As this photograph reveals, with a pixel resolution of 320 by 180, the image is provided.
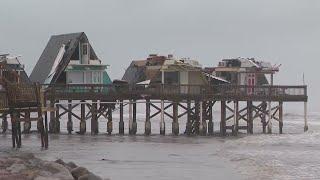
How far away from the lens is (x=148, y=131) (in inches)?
1961

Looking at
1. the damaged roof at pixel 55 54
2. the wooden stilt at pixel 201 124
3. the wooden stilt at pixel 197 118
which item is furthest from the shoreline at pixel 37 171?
the damaged roof at pixel 55 54

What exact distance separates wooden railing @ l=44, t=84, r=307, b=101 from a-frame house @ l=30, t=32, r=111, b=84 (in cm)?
438

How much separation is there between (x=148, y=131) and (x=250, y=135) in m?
7.92

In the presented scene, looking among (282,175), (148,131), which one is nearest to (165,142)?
(148,131)

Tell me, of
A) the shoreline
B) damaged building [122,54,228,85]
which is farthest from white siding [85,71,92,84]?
the shoreline

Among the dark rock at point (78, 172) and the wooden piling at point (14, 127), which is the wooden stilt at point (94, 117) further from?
the dark rock at point (78, 172)

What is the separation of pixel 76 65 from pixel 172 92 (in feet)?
29.3

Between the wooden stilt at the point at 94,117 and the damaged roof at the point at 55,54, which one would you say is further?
the damaged roof at the point at 55,54

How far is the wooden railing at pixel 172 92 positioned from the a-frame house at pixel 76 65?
172 inches

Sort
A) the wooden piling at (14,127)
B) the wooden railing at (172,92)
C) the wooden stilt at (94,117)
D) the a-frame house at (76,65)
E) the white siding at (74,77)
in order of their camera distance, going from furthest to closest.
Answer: the white siding at (74,77) → the a-frame house at (76,65) → the wooden stilt at (94,117) → the wooden railing at (172,92) → the wooden piling at (14,127)

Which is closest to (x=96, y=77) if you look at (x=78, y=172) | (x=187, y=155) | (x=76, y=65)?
(x=76, y=65)

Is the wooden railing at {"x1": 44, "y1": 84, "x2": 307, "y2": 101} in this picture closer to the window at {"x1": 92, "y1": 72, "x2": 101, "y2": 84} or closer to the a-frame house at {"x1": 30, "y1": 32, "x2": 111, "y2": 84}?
the a-frame house at {"x1": 30, "y1": 32, "x2": 111, "y2": 84}

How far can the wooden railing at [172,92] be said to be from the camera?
49.2 m

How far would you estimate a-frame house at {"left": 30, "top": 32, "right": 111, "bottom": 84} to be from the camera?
54500mm
